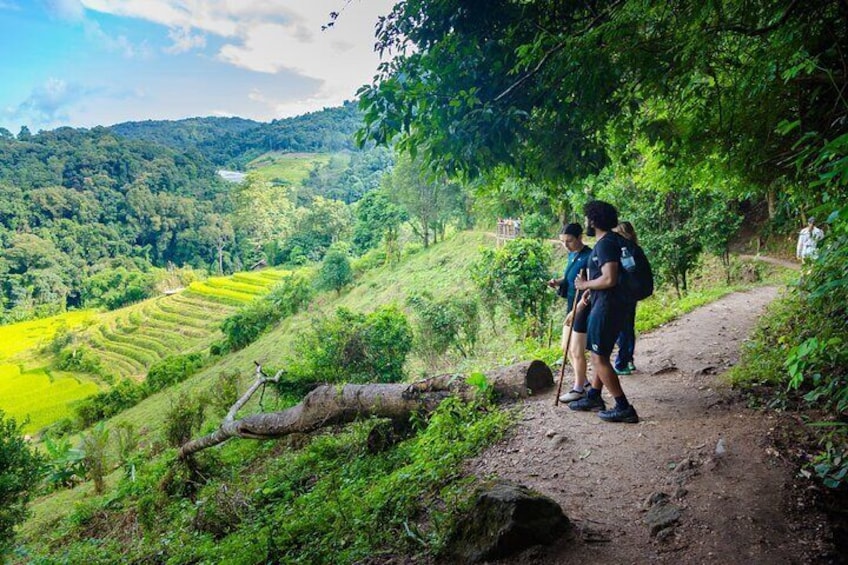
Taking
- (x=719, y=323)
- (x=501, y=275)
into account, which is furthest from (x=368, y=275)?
(x=719, y=323)

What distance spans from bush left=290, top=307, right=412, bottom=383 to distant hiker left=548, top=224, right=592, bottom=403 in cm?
629

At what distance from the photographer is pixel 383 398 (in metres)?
5.62

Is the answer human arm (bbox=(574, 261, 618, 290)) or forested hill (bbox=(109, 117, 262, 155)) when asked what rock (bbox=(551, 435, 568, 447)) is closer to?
human arm (bbox=(574, 261, 618, 290))

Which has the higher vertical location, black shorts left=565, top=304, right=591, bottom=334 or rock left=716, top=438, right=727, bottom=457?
black shorts left=565, top=304, right=591, bottom=334

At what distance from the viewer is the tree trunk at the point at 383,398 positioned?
204 inches

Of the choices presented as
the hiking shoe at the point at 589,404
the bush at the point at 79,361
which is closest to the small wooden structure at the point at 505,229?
the hiking shoe at the point at 589,404

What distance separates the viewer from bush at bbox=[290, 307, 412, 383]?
10.7m

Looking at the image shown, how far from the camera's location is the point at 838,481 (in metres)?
2.41

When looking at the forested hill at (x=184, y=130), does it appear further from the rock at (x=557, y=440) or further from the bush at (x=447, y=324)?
the rock at (x=557, y=440)

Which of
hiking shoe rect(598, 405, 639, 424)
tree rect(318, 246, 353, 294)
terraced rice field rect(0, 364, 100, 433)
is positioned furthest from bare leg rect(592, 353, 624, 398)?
terraced rice field rect(0, 364, 100, 433)

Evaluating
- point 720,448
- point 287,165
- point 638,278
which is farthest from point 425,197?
point 287,165

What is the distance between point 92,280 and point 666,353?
75.9 m

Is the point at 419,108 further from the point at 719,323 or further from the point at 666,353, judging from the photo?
the point at 719,323

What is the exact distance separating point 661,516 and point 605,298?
1796mm
